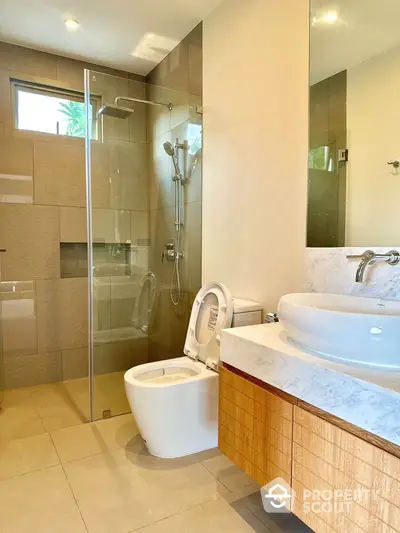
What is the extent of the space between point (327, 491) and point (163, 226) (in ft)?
7.21

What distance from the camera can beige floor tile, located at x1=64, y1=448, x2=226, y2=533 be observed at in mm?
1551

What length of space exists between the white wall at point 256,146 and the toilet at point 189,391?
0.65ft

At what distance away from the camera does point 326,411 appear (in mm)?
1062

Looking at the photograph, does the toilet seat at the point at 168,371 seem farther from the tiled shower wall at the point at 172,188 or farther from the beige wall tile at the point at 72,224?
the beige wall tile at the point at 72,224

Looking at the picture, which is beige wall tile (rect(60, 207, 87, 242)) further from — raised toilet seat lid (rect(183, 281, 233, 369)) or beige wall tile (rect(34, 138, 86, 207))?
raised toilet seat lid (rect(183, 281, 233, 369))

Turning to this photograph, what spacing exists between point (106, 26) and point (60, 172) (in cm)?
113

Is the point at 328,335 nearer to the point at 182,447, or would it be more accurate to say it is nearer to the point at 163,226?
the point at 182,447

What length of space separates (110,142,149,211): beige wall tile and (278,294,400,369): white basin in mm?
1863

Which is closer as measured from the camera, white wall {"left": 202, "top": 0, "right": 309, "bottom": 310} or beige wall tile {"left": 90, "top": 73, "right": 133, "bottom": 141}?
white wall {"left": 202, "top": 0, "right": 309, "bottom": 310}

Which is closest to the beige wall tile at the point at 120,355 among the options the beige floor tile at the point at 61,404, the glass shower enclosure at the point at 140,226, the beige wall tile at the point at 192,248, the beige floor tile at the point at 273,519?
the glass shower enclosure at the point at 140,226

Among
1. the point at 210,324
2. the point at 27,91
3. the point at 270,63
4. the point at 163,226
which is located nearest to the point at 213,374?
the point at 210,324

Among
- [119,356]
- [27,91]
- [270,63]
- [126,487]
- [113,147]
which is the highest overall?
[27,91]

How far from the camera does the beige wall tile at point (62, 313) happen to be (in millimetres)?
3041

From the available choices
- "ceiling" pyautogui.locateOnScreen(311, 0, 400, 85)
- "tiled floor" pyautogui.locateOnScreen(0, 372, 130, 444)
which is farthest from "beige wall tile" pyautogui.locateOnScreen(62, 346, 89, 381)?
"ceiling" pyautogui.locateOnScreen(311, 0, 400, 85)
